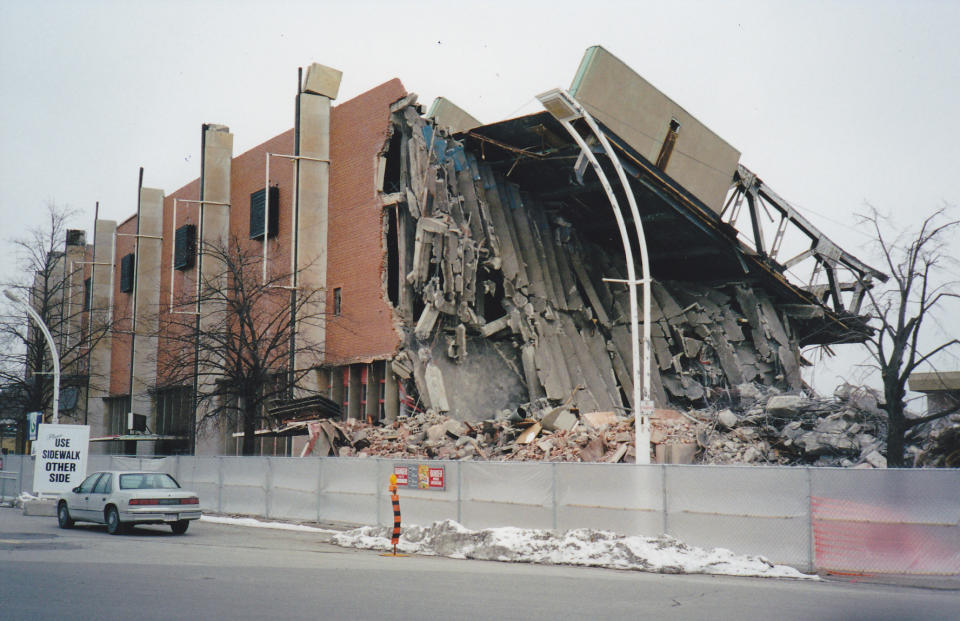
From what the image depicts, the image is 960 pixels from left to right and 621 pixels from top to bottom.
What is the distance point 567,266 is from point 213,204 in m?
17.4

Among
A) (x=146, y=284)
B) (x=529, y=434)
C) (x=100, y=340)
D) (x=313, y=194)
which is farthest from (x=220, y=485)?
(x=100, y=340)

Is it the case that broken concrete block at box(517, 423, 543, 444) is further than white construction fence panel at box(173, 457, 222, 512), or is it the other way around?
white construction fence panel at box(173, 457, 222, 512)

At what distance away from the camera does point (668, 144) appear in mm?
30016

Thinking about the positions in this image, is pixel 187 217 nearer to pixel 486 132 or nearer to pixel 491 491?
pixel 486 132

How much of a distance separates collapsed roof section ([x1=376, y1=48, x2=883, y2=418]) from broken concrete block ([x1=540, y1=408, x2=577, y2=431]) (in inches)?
163

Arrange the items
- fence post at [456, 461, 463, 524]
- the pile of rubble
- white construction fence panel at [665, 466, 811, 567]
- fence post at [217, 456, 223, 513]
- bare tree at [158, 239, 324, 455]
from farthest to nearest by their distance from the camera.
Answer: bare tree at [158, 239, 324, 455]
fence post at [217, 456, 223, 513]
the pile of rubble
fence post at [456, 461, 463, 524]
white construction fence panel at [665, 466, 811, 567]

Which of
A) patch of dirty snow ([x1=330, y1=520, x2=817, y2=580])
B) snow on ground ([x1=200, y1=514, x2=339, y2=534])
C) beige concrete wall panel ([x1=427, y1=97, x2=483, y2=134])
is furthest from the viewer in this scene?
beige concrete wall panel ([x1=427, y1=97, x2=483, y2=134])

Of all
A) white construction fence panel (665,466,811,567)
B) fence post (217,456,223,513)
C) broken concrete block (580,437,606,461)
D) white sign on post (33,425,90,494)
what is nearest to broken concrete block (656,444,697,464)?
broken concrete block (580,437,606,461)

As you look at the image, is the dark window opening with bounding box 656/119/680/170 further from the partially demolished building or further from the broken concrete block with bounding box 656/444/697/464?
the broken concrete block with bounding box 656/444/697/464

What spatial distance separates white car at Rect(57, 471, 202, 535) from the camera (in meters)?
19.4

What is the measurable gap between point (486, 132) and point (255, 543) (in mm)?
17371

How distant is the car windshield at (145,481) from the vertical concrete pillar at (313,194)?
14307 millimetres

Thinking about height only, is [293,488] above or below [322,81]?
below

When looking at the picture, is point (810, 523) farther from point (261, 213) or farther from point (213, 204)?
point (213, 204)
